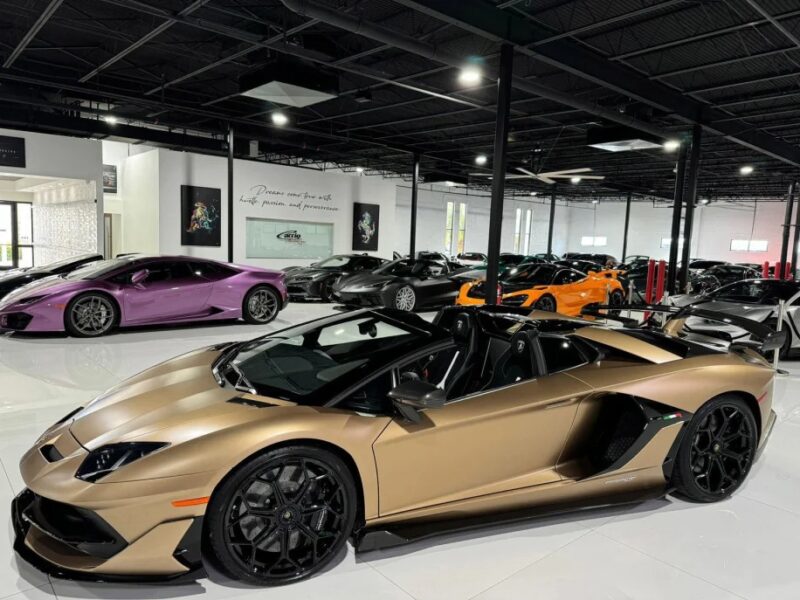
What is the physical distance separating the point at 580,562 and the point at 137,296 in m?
6.60

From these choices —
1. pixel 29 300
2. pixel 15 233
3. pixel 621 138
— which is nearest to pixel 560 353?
pixel 29 300

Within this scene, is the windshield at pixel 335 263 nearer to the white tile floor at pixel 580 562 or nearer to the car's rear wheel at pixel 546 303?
the car's rear wheel at pixel 546 303

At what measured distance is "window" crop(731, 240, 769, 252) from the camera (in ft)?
108

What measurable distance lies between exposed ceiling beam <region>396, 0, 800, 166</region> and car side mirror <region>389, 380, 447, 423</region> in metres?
5.32

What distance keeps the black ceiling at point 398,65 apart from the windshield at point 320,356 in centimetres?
455

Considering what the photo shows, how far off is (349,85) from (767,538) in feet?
37.2

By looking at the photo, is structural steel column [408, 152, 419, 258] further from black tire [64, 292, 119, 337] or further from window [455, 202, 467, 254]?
window [455, 202, 467, 254]

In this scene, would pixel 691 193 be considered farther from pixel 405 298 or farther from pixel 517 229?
pixel 517 229

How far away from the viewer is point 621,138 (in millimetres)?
11875

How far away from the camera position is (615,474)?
2760 mm

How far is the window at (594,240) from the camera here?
40375 millimetres

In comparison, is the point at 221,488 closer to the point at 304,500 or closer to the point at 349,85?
the point at 304,500

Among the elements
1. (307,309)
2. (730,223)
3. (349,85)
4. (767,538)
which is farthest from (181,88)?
(730,223)

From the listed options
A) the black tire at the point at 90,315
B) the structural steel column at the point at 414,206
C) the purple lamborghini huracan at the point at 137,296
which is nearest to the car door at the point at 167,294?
the purple lamborghini huracan at the point at 137,296
